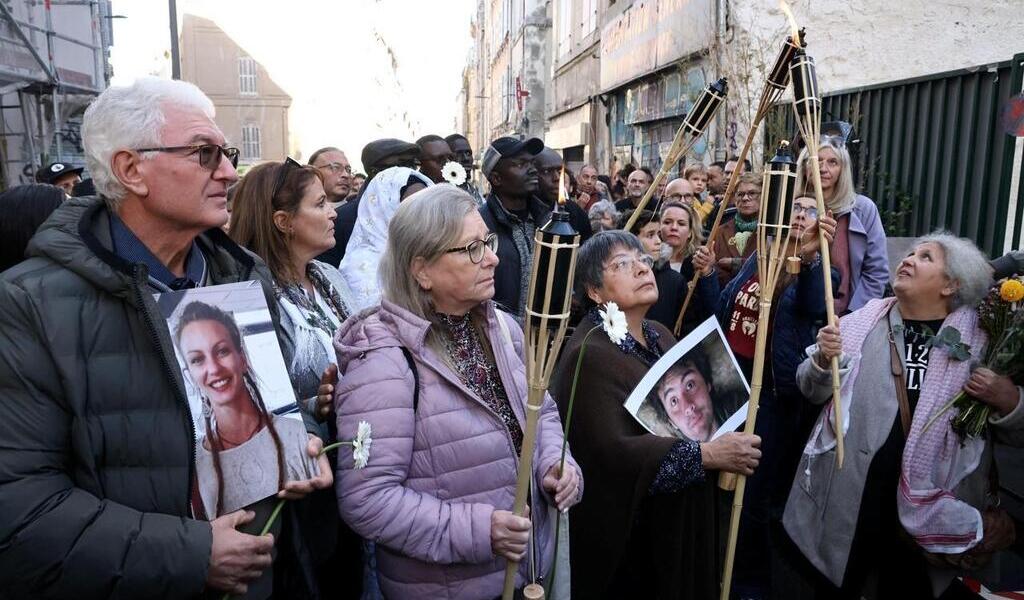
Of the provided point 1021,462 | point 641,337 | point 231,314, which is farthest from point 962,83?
point 231,314

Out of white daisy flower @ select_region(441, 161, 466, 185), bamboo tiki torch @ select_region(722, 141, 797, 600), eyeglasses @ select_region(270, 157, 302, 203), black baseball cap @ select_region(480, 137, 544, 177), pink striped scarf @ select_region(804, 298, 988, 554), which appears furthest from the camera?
white daisy flower @ select_region(441, 161, 466, 185)

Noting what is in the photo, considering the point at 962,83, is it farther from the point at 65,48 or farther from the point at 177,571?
the point at 65,48

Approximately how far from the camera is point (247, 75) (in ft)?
155

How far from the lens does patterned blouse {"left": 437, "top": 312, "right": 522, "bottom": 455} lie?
2.16 meters

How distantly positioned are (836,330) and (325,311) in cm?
205

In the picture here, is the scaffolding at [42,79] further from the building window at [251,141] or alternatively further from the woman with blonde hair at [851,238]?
the building window at [251,141]

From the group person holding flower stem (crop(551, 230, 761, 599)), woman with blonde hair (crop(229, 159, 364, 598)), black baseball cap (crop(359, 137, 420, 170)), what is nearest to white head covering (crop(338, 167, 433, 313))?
woman with blonde hair (crop(229, 159, 364, 598))

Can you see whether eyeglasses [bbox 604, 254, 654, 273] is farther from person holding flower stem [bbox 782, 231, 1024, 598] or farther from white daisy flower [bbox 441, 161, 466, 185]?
white daisy flower [bbox 441, 161, 466, 185]

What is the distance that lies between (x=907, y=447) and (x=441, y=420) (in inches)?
82.2

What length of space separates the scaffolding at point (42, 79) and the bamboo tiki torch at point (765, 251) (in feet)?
36.9

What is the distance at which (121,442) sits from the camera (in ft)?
5.09

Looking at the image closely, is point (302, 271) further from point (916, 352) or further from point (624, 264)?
point (916, 352)

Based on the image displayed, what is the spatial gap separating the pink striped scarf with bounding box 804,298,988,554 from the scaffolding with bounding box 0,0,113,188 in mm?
11835

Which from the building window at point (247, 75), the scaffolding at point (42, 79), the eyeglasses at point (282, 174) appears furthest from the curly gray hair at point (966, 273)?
the building window at point (247, 75)
